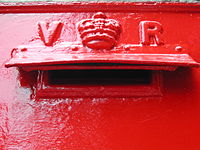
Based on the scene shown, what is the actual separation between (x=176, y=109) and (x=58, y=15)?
89 centimetres

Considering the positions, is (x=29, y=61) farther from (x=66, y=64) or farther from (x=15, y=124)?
(x=15, y=124)

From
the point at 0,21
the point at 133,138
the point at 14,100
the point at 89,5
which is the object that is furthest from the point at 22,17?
the point at 133,138

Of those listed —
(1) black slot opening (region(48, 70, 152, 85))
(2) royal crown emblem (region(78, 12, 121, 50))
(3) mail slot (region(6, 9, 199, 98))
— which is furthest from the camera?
(1) black slot opening (region(48, 70, 152, 85))

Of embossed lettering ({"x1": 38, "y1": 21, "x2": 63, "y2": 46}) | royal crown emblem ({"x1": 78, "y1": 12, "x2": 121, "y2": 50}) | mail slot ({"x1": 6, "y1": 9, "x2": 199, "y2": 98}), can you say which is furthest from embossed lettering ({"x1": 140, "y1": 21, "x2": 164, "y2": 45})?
embossed lettering ({"x1": 38, "y1": 21, "x2": 63, "y2": 46})

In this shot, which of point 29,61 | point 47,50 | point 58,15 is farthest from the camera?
point 58,15

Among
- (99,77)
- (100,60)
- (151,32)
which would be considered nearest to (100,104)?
(99,77)

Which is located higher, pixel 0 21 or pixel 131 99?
pixel 0 21

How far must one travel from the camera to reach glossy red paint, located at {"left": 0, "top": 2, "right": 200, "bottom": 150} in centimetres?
118

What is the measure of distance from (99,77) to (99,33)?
256 millimetres

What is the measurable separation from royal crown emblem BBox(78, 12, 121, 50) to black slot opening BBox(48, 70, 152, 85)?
192 millimetres

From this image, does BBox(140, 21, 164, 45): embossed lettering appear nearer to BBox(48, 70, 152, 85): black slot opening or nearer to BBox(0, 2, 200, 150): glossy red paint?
BBox(0, 2, 200, 150): glossy red paint

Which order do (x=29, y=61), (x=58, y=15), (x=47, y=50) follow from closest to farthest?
1. (x=29, y=61)
2. (x=47, y=50)
3. (x=58, y=15)

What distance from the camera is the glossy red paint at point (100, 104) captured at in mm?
1183

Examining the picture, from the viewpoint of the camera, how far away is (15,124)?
1.26 m
